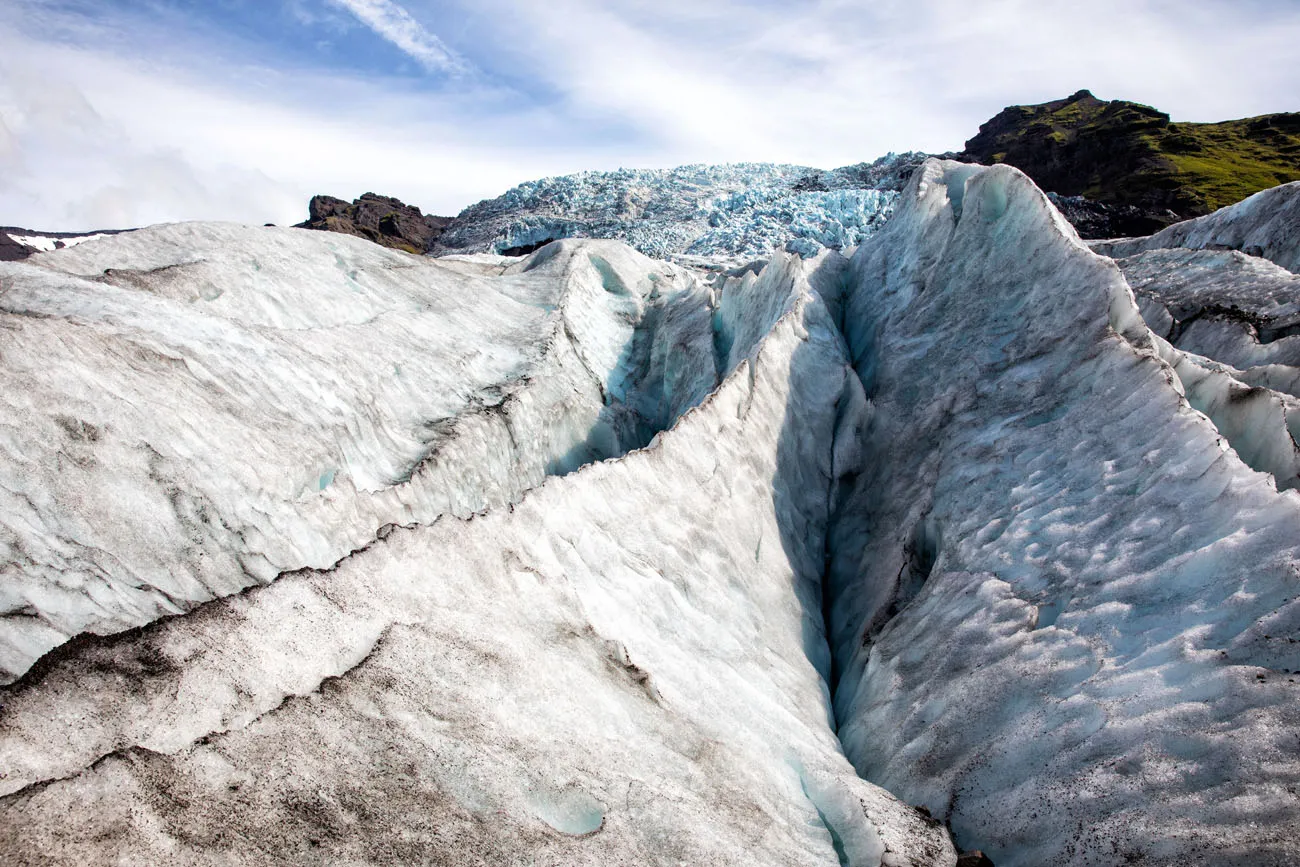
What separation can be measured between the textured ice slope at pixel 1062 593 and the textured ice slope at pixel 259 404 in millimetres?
7765

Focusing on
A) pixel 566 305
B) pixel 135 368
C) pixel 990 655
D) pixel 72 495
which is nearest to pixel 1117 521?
pixel 990 655

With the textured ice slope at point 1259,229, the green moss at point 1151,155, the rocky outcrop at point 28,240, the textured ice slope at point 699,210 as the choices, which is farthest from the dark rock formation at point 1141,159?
the rocky outcrop at point 28,240

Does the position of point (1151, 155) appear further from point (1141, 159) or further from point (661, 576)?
point (661, 576)

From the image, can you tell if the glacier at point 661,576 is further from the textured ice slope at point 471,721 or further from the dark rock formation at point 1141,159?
the dark rock formation at point 1141,159

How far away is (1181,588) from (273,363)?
1417cm

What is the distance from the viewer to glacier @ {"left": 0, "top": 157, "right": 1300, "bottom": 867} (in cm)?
508

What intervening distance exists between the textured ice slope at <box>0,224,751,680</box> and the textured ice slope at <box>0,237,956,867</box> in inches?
154

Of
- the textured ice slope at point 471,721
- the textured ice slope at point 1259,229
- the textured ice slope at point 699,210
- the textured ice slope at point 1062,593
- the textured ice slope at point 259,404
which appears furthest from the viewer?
the textured ice slope at point 699,210

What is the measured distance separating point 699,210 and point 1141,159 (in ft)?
145

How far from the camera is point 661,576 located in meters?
9.40

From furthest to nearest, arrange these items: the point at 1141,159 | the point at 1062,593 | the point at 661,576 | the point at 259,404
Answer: the point at 1141,159, the point at 259,404, the point at 661,576, the point at 1062,593

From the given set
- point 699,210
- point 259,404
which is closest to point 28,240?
point 699,210

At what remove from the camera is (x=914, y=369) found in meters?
16.2

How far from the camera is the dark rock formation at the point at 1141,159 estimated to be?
61.5m
